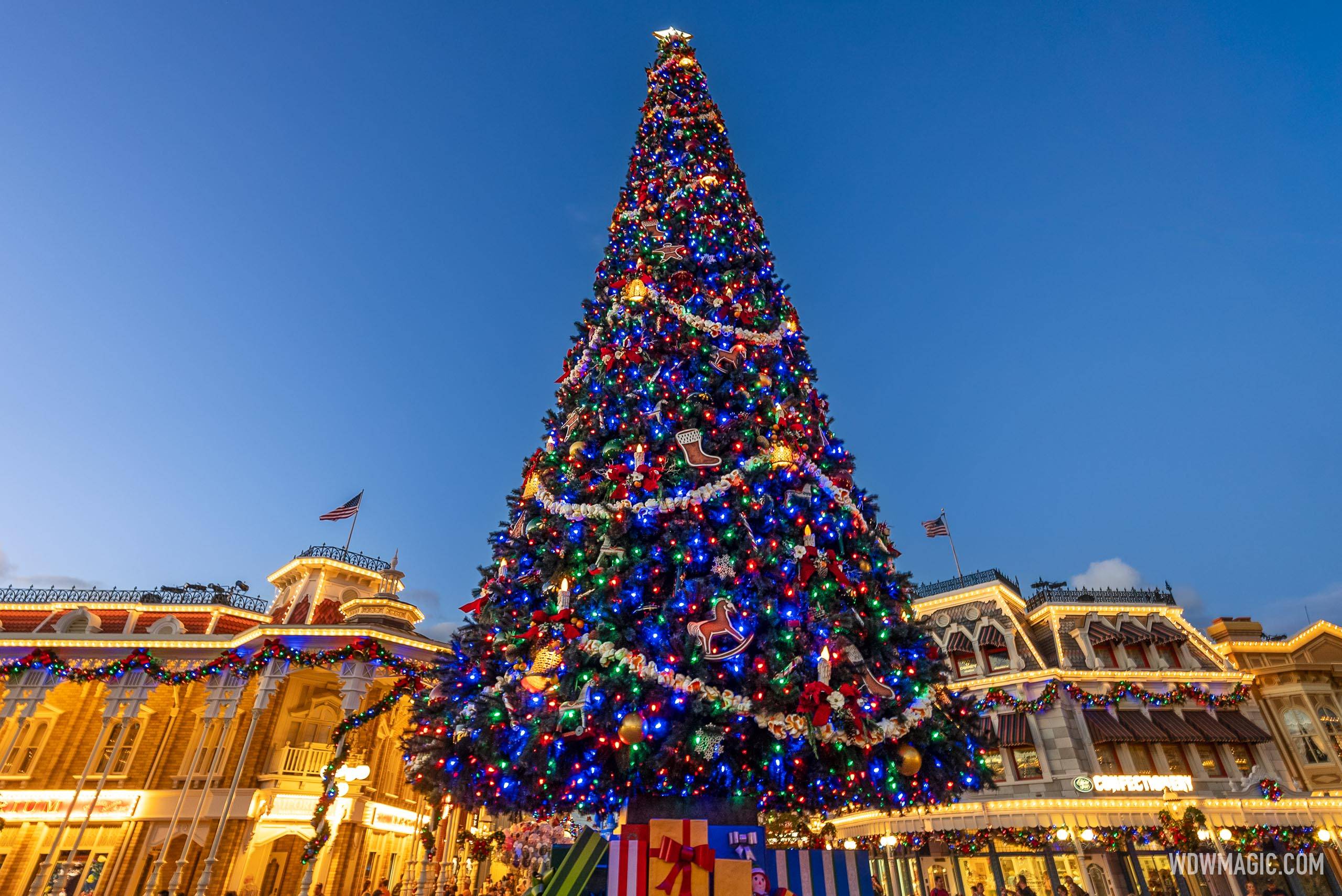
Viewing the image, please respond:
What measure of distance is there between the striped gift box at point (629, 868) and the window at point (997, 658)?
2205 cm

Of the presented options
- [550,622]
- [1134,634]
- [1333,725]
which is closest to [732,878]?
[550,622]

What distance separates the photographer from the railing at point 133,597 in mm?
22609

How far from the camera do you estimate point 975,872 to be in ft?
73.4

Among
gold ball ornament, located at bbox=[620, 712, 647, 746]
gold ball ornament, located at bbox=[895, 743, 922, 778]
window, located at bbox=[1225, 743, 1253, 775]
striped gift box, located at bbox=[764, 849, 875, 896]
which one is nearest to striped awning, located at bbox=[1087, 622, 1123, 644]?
window, located at bbox=[1225, 743, 1253, 775]

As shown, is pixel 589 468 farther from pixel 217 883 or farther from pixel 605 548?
pixel 217 883

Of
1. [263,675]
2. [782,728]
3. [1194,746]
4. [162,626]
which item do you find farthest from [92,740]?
[1194,746]

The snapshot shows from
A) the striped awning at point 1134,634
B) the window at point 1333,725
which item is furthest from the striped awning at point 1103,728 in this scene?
the window at point 1333,725

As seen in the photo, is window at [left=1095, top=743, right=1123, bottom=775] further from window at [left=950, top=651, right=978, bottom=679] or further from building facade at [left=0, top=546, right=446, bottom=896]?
building facade at [left=0, top=546, right=446, bottom=896]

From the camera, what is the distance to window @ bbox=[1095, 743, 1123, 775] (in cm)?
2052

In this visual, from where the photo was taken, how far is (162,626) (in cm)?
2038

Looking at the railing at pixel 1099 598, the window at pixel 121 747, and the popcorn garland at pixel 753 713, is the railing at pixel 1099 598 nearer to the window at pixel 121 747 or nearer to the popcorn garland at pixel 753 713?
the popcorn garland at pixel 753 713

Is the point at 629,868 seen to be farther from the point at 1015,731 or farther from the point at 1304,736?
the point at 1304,736

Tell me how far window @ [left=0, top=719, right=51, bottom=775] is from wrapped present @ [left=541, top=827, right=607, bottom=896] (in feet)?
82.0

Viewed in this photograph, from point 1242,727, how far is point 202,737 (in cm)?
3294
